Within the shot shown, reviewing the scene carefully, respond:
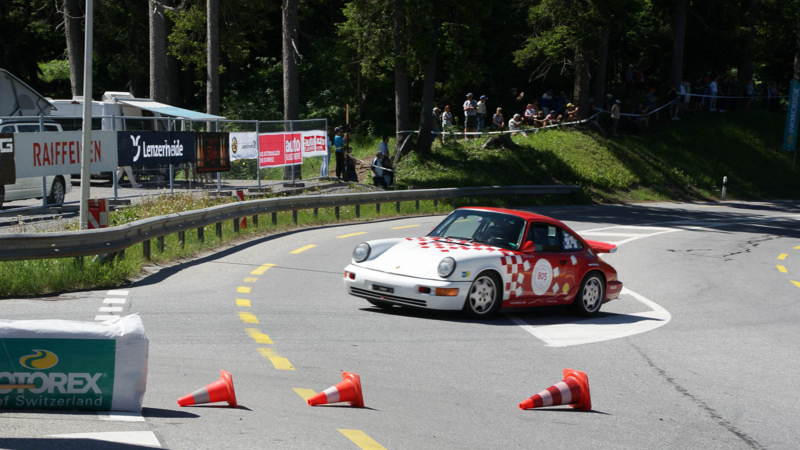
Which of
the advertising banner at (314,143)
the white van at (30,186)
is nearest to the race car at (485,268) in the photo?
the white van at (30,186)

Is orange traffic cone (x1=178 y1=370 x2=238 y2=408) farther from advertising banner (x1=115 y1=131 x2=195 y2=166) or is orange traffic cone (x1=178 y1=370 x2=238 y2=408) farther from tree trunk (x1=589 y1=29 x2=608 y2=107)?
tree trunk (x1=589 y1=29 x2=608 y2=107)

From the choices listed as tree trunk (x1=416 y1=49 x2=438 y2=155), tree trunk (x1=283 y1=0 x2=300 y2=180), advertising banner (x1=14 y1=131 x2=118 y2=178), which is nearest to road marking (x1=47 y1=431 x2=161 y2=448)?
advertising banner (x1=14 y1=131 x2=118 y2=178)

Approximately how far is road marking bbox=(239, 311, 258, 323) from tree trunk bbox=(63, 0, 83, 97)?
3233cm

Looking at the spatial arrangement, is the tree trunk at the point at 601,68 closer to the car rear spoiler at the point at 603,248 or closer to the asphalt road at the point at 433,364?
the asphalt road at the point at 433,364

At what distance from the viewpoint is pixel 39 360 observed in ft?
17.6

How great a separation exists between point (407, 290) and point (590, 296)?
9.42 ft

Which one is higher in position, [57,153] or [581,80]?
[581,80]

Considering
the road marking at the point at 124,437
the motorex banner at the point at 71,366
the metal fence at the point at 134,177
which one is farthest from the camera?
the metal fence at the point at 134,177

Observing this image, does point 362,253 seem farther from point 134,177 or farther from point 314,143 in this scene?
point 314,143

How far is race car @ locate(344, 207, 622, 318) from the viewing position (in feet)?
32.8

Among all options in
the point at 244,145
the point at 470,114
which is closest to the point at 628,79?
the point at 470,114

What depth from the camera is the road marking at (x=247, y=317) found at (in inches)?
372

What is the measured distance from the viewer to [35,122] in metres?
19.6

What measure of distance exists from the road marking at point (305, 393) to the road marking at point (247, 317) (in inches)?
112
